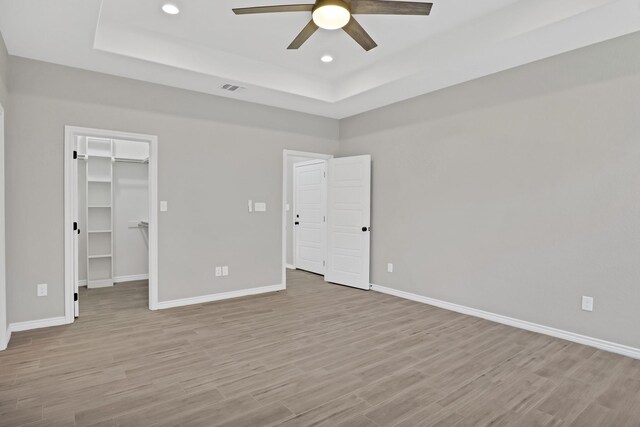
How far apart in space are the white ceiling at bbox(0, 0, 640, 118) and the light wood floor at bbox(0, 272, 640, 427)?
2.81m

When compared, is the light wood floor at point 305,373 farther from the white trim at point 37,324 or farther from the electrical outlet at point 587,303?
the electrical outlet at point 587,303

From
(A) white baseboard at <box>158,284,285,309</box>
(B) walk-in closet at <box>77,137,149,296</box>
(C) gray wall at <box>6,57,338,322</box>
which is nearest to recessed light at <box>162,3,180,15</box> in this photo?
(C) gray wall at <box>6,57,338,322</box>

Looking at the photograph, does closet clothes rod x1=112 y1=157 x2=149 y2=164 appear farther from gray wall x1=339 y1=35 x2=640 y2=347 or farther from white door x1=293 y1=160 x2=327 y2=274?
gray wall x1=339 y1=35 x2=640 y2=347

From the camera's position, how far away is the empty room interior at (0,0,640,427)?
8.41ft

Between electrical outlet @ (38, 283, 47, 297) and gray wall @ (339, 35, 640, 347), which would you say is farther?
electrical outlet @ (38, 283, 47, 297)

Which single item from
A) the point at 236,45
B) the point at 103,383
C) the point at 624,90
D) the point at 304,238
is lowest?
the point at 103,383

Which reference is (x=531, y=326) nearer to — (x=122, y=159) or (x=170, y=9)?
(x=170, y=9)

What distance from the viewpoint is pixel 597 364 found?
9.84 ft

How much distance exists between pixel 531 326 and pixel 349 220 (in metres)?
2.86

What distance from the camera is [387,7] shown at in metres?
2.50

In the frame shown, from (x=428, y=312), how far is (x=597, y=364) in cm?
174

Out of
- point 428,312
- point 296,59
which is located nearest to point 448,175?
point 428,312

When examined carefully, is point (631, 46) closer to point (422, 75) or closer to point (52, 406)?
point (422, 75)

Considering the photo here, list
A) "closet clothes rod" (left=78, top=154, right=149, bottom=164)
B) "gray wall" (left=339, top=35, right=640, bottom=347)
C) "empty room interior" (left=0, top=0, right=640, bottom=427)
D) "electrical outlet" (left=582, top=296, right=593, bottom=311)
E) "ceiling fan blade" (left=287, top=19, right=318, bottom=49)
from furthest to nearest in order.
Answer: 1. "closet clothes rod" (left=78, top=154, right=149, bottom=164)
2. "electrical outlet" (left=582, top=296, right=593, bottom=311)
3. "gray wall" (left=339, top=35, right=640, bottom=347)
4. "ceiling fan blade" (left=287, top=19, right=318, bottom=49)
5. "empty room interior" (left=0, top=0, right=640, bottom=427)
